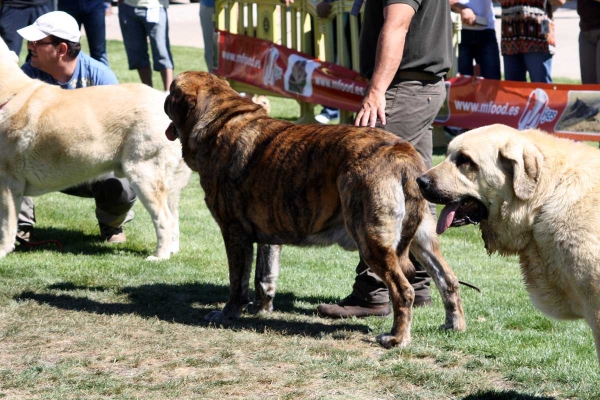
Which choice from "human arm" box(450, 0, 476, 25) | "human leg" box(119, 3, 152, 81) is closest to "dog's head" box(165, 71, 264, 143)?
"human arm" box(450, 0, 476, 25)

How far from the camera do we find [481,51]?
37.0ft

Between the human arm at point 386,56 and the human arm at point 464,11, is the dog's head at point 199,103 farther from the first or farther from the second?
the human arm at point 464,11

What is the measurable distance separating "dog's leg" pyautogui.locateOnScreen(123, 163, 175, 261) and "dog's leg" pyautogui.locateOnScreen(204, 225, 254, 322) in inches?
63.0

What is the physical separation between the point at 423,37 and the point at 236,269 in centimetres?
188

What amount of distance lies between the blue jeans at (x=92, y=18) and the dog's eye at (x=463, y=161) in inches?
338

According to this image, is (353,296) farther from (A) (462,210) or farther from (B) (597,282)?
(B) (597,282)

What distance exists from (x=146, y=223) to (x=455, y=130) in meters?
5.41

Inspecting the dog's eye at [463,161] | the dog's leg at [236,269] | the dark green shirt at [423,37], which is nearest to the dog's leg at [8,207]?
the dog's leg at [236,269]

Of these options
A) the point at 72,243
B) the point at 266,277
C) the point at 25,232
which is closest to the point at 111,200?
the point at 72,243

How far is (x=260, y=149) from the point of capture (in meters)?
5.28

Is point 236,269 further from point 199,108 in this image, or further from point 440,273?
point 440,273

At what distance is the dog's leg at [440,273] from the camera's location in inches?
204

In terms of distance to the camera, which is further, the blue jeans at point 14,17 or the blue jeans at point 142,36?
the blue jeans at point 142,36

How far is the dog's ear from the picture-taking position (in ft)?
12.9
